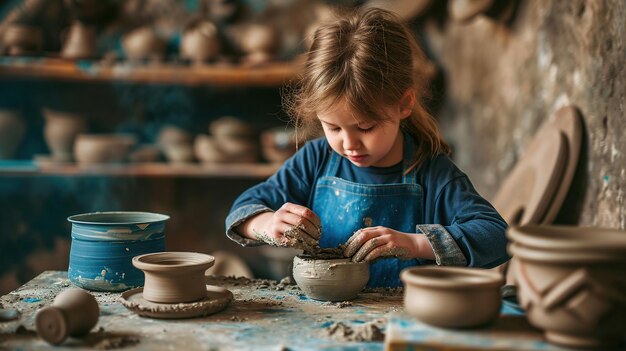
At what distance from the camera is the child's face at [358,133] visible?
2.08 meters

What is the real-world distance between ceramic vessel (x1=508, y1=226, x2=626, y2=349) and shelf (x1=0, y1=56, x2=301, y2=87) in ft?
11.2

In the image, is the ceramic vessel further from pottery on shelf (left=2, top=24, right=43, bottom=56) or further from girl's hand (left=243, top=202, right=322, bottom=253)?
pottery on shelf (left=2, top=24, right=43, bottom=56)

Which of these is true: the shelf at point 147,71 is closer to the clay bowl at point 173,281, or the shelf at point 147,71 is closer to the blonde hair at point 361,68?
the blonde hair at point 361,68

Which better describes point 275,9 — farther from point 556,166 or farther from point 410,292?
point 410,292

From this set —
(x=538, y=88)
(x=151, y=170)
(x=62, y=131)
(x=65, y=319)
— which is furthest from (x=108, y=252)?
(x=62, y=131)

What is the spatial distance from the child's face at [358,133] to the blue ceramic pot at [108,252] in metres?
0.67

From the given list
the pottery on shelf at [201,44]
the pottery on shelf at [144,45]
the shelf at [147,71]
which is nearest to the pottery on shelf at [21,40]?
the shelf at [147,71]

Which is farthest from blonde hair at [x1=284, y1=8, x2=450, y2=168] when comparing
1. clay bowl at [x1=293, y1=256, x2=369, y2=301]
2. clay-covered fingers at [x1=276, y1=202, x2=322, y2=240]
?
clay bowl at [x1=293, y1=256, x2=369, y2=301]

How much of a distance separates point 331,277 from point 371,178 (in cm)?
55

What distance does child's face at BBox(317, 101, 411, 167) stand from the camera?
81.7 inches

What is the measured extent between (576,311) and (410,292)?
0.36 m

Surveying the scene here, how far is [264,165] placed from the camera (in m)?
4.72

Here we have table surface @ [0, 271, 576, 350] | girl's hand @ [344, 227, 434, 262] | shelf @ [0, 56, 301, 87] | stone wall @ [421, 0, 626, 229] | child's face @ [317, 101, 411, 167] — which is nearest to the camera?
table surface @ [0, 271, 576, 350]

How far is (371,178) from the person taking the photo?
240 cm
